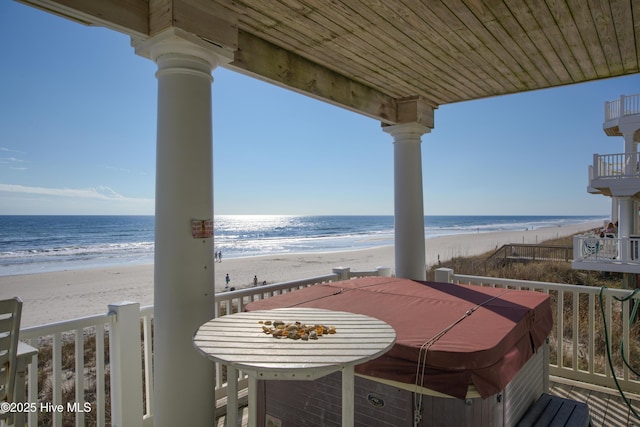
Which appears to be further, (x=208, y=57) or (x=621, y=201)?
(x=621, y=201)

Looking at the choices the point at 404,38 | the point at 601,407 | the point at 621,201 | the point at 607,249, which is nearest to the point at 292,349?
the point at 404,38

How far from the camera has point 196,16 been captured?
196 cm

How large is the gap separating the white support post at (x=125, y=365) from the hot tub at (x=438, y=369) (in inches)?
28.5

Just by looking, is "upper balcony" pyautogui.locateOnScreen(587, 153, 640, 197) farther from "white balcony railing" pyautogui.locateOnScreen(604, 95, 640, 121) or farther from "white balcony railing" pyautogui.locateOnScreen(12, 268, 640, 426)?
"white balcony railing" pyautogui.locateOnScreen(12, 268, 640, 426)

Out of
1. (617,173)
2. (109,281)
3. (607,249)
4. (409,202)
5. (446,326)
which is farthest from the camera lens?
(109,281)

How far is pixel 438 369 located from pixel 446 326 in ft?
1.55

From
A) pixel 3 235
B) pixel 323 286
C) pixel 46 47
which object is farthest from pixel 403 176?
pixel 3 235

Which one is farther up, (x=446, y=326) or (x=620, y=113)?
(x=620, y=113)

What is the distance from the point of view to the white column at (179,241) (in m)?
2.01

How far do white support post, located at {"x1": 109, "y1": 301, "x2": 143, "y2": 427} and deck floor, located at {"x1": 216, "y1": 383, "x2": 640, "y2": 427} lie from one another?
0.64m

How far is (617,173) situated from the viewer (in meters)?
11.6

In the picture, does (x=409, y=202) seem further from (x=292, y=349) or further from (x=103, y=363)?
(x=103, y=363)

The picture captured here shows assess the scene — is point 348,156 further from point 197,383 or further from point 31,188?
point 197,383

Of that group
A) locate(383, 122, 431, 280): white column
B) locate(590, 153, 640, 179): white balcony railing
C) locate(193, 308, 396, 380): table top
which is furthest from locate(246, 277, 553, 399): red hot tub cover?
locate(590, 153, 640, 179): white balcony railing
